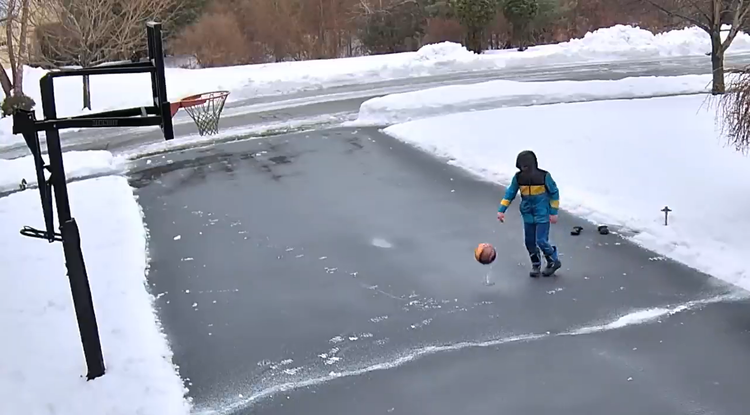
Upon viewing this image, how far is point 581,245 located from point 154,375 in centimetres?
507

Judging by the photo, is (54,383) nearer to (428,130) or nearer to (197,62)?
(428,130)

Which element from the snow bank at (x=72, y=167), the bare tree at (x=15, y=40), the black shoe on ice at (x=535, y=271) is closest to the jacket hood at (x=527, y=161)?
→ the black shoe on ice at (x=535, y=271)

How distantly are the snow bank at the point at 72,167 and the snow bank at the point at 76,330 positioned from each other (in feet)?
10.2

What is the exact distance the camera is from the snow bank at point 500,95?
18561mm

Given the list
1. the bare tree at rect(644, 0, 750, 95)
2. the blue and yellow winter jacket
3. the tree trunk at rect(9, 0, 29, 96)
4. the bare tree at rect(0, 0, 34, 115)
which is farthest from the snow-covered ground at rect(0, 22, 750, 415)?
the blue and yellow winter jacket

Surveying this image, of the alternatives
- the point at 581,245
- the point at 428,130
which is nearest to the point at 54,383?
the point at 581,245

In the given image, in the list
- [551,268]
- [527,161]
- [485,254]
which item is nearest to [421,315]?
[485,254]

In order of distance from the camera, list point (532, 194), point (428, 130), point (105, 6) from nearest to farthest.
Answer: point (532, 194) < point (428, 130) < point (105, 6)

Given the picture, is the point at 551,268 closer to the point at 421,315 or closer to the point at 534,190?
the point at 534,190

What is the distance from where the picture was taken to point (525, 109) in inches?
683

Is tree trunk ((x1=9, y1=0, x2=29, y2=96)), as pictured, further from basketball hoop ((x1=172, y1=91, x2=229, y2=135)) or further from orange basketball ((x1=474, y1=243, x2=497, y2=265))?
orange basketball ((x1=474, y1=243, x2=497, y2=265))

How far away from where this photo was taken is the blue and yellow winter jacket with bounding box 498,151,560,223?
7914 mm

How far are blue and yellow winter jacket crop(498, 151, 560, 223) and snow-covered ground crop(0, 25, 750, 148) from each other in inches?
704

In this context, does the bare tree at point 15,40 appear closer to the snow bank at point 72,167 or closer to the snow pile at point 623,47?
the snow bank at point 72,167
